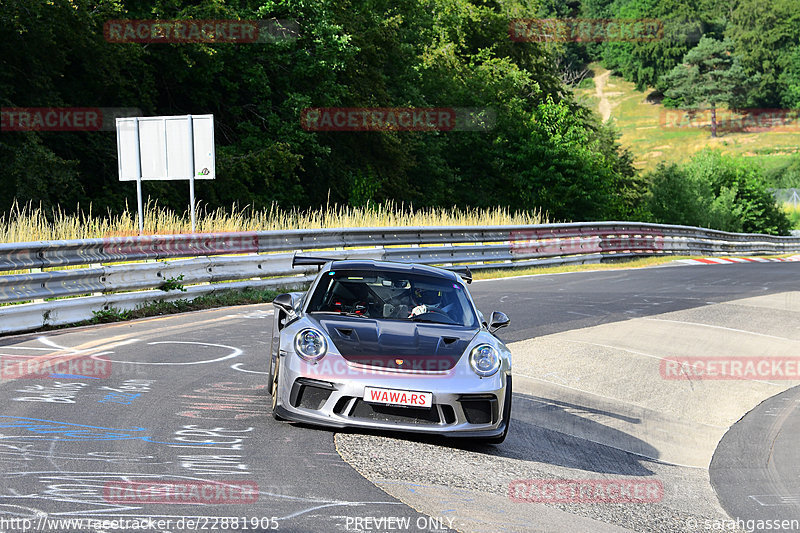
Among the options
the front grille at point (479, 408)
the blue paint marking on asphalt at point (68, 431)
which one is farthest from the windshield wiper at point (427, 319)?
the blue paint marking on asphalt at point (68, 431)

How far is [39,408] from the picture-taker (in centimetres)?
768

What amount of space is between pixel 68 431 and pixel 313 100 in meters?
32.1

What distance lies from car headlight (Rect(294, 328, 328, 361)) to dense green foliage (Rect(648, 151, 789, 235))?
57.6 m

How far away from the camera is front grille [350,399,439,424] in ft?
23.1

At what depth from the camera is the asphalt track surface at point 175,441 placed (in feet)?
17.0

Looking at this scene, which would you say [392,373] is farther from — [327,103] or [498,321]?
[327,103]

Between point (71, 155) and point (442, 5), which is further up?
point (442, 5)

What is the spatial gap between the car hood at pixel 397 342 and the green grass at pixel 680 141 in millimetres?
121608

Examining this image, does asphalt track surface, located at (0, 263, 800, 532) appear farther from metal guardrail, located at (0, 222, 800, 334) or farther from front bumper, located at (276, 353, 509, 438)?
metal guardrail, located at (0, 222, 800, 334)

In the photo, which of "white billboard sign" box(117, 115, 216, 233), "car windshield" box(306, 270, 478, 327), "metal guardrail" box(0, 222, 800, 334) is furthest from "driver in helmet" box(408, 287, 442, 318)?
"white billboard sign" box(117, 115, 216, 233)

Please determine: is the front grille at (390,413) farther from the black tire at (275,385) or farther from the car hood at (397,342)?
the black tire at (275,385)

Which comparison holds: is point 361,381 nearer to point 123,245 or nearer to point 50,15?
point 123,245

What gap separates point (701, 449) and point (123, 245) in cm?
861

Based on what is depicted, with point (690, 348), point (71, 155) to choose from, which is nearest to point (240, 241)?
point (690, 348)
